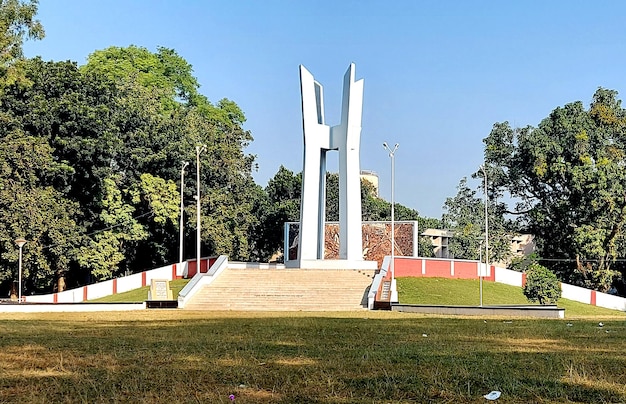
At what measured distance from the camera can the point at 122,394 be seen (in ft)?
19.2

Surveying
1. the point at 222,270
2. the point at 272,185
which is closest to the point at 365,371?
the point at 222,270

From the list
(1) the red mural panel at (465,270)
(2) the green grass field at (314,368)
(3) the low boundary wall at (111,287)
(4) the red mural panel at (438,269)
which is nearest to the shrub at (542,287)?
(4) the red mural panel at (438,269)

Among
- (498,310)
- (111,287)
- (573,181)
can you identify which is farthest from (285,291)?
(573,181)

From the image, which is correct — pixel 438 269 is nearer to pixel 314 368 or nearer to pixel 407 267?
pixel 407 267

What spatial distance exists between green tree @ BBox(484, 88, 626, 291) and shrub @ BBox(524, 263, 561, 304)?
19.1 m

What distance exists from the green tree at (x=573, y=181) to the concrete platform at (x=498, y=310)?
2843 centimetres

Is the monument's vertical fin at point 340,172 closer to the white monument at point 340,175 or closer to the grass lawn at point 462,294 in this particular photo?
the white monument at point 340,175

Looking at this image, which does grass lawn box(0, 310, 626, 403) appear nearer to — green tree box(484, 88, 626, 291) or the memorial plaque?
the memorial plaque

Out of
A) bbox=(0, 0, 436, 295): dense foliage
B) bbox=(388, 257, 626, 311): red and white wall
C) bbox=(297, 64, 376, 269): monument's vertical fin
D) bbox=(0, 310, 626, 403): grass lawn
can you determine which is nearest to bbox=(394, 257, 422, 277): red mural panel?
bbox=(388, 257, 626, 311): red and white wall

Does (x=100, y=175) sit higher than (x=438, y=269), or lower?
higher

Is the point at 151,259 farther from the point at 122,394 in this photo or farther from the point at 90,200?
the point at 122,394

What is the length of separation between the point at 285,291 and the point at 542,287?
10.7m

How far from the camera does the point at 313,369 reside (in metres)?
7.15

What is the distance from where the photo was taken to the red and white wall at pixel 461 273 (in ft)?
149
